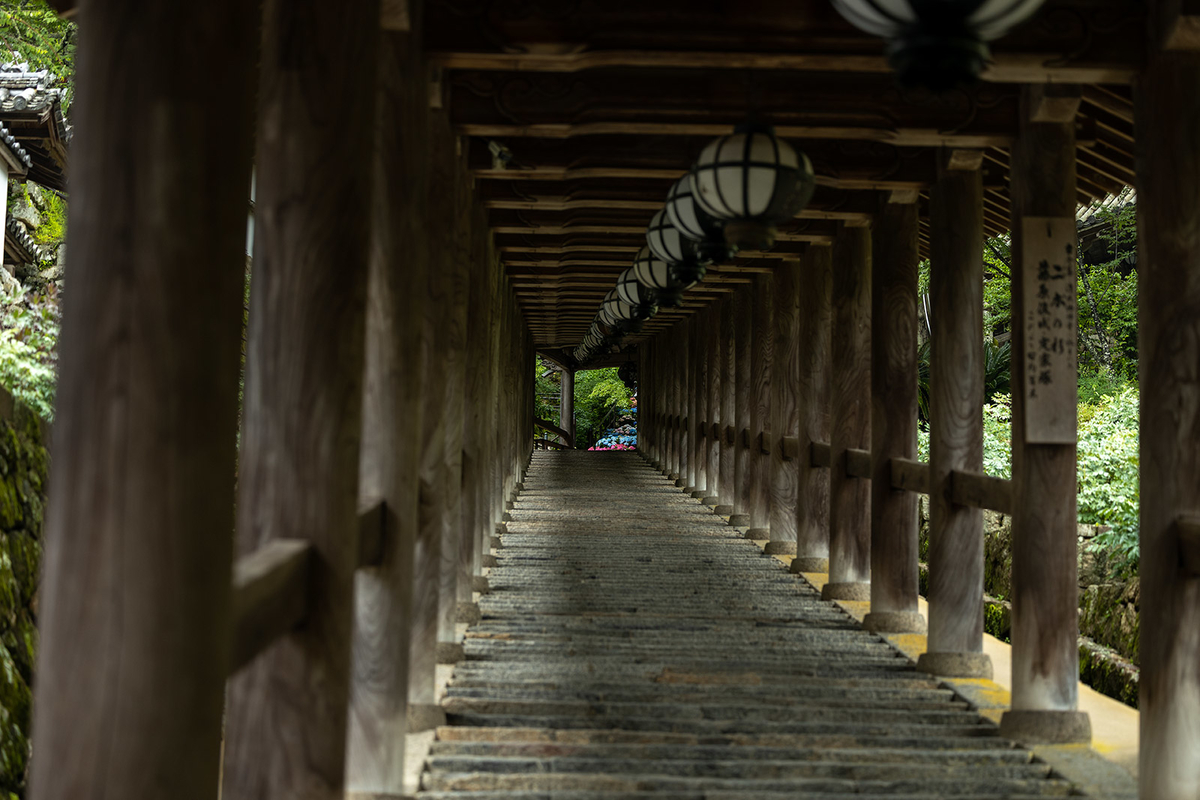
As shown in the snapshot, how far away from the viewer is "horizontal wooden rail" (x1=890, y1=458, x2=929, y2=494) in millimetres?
5629

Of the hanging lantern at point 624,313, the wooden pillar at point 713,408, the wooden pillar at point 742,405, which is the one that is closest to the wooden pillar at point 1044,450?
the hanging lantern at point 624,313

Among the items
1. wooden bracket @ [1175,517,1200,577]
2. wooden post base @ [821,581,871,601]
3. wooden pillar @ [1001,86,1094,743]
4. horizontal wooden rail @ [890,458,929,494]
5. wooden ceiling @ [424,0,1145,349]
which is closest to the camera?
wooden bracket @ [1175,517,1200,577]

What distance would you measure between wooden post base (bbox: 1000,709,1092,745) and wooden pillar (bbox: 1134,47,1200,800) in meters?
0.54

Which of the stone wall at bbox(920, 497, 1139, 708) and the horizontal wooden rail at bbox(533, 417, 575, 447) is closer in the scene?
the stone wall at bbox(920, 497, 1139, 708)

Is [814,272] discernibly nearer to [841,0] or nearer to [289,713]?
[841,0]

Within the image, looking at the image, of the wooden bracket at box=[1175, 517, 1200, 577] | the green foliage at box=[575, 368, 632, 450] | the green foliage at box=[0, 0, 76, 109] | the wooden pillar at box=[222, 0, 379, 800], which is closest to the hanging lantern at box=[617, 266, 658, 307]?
the wooden bracket at box=[1175, 517, 1200, 577]

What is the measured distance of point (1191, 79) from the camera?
3672 mm

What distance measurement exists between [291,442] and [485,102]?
2.69 metres

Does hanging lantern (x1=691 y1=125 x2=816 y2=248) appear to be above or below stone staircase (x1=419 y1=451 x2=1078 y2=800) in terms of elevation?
above

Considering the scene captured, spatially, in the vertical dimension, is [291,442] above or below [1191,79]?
below

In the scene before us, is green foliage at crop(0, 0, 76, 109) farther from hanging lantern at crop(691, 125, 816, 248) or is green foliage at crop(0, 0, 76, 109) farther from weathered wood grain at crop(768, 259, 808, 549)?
hanging lantern at crop(691, 125, 816, 248)

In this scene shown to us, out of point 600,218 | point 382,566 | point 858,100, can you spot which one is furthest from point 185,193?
point 600,218

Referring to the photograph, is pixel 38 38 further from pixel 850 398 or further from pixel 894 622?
pixel 894 622

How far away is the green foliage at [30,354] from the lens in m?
6.26
